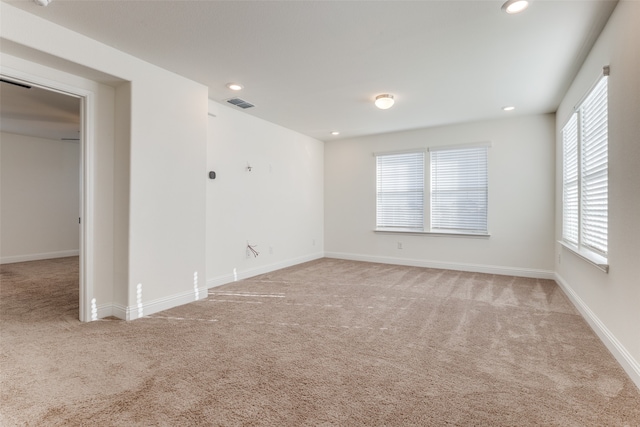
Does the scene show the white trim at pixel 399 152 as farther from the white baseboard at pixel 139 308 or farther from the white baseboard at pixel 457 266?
the white baseboard at pixel 139 308

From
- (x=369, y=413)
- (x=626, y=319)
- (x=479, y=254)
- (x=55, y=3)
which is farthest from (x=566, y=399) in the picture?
(x=55, y=3)

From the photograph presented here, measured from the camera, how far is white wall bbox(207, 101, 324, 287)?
4346 mm

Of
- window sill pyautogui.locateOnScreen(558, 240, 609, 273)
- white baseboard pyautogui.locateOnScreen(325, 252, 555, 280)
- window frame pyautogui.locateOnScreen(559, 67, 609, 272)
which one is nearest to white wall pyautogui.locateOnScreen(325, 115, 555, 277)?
white baseboard pyautogui.locateOnScreen(325, 252, 555, 280)

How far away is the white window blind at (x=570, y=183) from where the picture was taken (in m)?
3.54

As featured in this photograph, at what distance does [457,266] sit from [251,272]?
3438 mm

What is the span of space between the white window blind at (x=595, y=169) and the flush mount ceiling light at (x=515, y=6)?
993 mm

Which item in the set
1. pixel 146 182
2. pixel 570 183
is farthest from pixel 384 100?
pixel 146 182

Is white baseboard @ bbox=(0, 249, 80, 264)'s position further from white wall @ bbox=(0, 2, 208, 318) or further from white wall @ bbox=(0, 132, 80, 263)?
white wall @ bbox=(0, 2, 208, 318)

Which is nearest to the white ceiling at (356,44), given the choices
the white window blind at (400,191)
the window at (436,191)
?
the window at (436,191)

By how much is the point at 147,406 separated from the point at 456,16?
324cm

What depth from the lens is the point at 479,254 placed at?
523 cm

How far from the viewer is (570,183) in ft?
12.6

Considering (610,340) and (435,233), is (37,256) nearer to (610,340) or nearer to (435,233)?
(435,233)

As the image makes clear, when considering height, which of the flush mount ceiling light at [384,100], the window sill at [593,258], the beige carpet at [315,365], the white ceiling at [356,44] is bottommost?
the beige carpet at [315,365]
